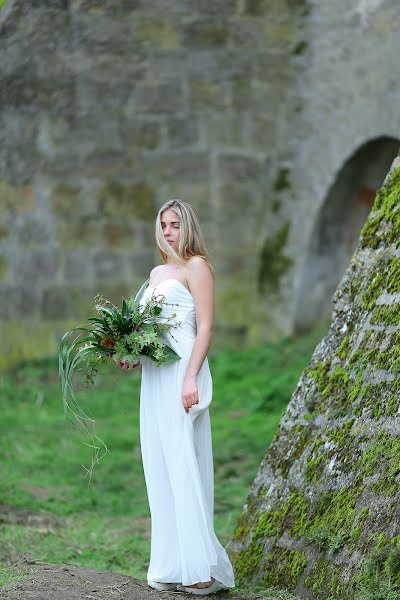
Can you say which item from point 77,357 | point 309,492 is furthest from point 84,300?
point 309,492

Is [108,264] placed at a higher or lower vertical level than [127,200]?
lower

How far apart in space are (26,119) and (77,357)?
6217mm

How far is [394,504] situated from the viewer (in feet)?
12.6

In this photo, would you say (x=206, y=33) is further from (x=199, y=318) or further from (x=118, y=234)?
(x=199, y=318)

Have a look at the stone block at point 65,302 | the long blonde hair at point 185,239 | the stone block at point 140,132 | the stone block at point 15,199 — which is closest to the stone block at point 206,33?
the stone block at point 140,132

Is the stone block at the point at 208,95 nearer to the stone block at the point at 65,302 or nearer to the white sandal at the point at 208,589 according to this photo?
the stone block at the point at 65,302

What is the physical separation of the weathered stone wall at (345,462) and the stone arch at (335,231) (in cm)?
540

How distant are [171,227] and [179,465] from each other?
3.71ft

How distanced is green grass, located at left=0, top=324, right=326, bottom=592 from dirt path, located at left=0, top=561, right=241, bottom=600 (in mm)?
758

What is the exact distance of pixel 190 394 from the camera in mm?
4773

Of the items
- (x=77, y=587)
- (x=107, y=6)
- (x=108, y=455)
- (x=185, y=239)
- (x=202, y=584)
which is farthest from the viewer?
(x=107, y=6)

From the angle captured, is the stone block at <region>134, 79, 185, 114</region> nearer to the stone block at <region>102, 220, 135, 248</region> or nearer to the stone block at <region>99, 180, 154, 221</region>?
the stone block at <region>99, 180, 154, 221</region>

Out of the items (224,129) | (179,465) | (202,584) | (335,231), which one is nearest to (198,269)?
(179,465)

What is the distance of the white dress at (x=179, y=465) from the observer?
185 inches
